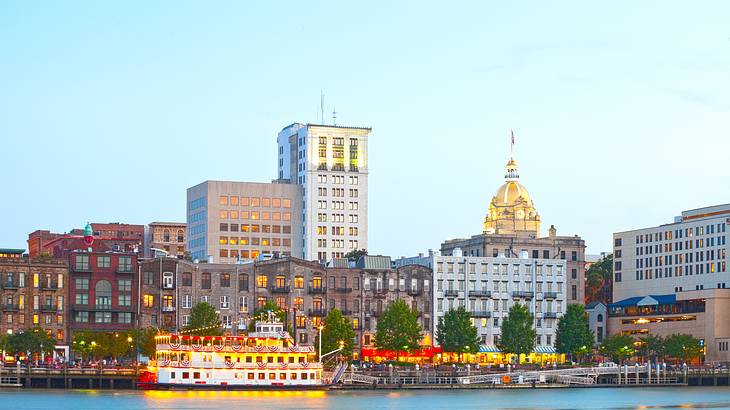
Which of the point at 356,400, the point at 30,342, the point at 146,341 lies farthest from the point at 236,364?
the point at 30,342

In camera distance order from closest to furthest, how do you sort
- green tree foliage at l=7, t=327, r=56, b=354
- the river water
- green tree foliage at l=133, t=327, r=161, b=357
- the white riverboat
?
the river water, the white riverboat, green tree foliage at l=7, t=327, r=56, b=354, green tree foliage at l=133, t=327, r=161, b=357

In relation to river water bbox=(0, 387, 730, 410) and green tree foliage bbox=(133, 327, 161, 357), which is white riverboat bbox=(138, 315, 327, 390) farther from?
green tree foliage bbox=(133, 327, 161, 357)

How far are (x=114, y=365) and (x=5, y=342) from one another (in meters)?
15.4

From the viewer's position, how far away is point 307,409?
146 m

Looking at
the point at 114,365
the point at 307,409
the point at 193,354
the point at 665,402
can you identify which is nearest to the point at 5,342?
the point at 114,365

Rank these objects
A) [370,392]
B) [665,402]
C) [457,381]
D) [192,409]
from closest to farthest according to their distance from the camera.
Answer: [192,409], [665,402], [370,392], [457,381]

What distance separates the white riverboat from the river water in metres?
1.33

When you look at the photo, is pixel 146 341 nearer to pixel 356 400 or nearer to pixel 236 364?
pixel 236 364

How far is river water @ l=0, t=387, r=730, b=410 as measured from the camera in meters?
151

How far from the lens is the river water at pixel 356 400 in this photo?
151 m

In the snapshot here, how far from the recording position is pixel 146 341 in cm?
19625

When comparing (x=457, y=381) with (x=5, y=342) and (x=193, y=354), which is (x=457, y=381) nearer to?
(x=193, y=354)

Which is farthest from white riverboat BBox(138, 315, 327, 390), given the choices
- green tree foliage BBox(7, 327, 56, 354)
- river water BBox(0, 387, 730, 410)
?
green tree foliage BBox(7, 327, 56, 354)

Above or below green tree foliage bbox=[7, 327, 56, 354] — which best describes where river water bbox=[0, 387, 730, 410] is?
below
